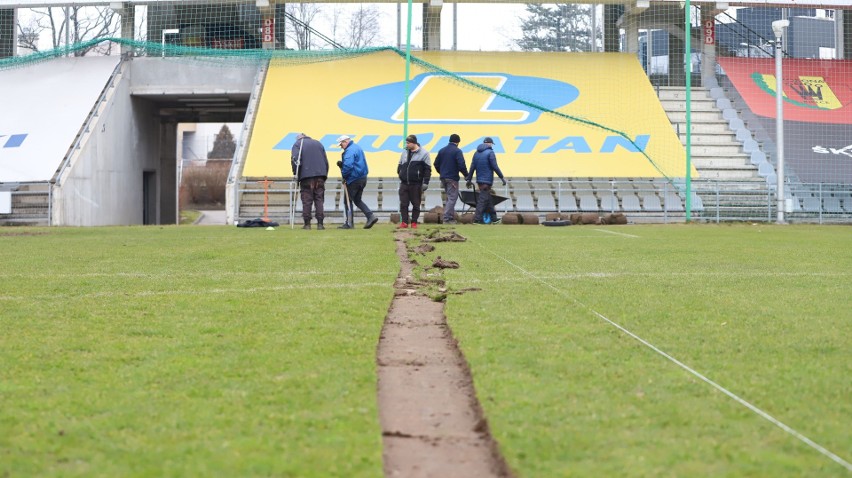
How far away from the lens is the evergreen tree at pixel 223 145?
245 feet

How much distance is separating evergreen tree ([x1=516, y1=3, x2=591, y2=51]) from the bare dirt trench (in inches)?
1127

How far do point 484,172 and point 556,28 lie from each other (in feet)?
48.5

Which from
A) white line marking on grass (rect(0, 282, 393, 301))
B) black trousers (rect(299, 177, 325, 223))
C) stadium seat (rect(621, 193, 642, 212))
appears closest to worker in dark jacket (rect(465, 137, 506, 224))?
black trousers (rect(299, 177, 325, 223))

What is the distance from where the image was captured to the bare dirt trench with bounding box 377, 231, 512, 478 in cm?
375

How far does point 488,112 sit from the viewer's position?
31.1 m

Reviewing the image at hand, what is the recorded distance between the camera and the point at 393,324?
6836 mm

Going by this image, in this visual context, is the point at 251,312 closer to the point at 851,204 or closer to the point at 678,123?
the point at 851,204

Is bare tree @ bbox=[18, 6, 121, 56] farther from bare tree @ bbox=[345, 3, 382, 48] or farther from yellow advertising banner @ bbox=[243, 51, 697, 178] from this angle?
bare tree @ bbox=[345, 3, 382, 48]

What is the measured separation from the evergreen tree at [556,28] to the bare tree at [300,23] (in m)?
7.03

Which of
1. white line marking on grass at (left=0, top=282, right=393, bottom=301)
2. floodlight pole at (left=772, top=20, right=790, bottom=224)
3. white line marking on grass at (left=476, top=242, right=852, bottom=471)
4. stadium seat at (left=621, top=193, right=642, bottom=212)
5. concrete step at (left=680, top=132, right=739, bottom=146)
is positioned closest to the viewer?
white line marking on grass at (left=476, top=242, right=852, bottom=471)

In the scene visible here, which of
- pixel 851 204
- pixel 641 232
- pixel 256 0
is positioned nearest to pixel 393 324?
pixel 641 232

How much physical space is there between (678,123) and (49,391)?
28.6 m

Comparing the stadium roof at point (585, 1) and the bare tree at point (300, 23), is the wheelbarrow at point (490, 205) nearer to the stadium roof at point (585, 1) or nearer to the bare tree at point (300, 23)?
the stadium roof at point (585, 1)

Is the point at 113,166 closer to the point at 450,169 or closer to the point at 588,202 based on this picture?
the point at 450,169
